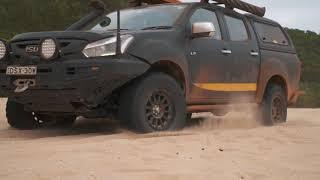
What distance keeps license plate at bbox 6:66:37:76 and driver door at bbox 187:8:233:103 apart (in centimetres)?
178

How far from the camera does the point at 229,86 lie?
7578 millimetres

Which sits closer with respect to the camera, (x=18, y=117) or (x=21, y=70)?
(x=21, y=70)

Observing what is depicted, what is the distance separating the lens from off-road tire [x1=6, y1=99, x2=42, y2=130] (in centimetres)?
712

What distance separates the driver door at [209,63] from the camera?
6953 millimetres

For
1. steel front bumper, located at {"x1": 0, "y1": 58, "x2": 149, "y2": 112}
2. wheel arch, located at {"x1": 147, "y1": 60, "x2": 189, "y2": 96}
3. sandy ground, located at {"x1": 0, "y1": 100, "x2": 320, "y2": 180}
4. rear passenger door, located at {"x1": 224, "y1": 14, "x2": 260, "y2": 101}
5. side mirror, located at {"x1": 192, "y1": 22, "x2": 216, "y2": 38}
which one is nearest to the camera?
sandy ground, located at {"x1": 0, "y1": 100, "x2": 320, "y2": 180}

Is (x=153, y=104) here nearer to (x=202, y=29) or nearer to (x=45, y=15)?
(x=202, y=29)

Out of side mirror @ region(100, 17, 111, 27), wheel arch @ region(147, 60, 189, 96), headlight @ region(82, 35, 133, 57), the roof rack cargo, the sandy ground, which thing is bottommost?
the sandy ground

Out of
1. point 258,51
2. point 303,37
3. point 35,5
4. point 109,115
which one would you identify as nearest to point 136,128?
point 109,115

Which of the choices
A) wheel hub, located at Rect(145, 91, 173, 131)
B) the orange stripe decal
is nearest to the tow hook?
wheel hub, located at Rect(145, 91, 173, 131)

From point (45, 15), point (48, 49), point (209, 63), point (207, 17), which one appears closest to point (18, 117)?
point (48, 49)

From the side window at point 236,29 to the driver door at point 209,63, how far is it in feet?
0.93

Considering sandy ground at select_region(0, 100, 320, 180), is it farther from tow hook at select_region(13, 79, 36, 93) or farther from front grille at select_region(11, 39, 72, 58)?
front grille at select_region(11, 39, 72, 58)

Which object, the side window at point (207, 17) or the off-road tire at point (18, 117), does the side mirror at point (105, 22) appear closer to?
the side window at point (207, 17)

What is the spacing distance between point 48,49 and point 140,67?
0.93 metres
